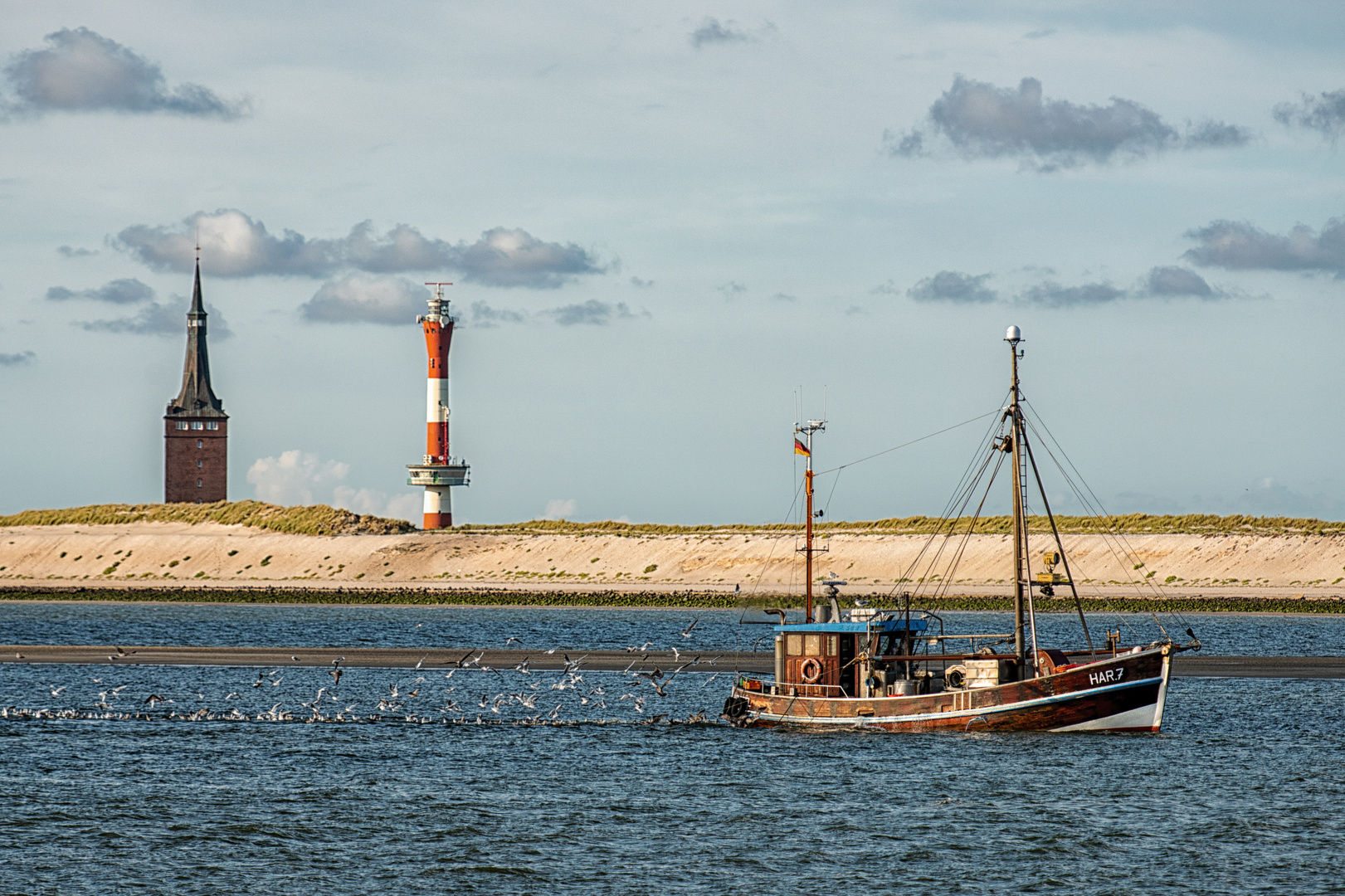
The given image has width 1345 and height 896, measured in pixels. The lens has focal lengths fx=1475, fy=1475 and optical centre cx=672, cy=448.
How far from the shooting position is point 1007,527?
130 metres

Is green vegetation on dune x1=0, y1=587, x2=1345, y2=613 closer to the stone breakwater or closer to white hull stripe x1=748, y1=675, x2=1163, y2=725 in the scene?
the stone breakwater

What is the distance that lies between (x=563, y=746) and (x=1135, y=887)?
1966cm

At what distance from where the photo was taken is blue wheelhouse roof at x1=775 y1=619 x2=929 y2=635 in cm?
4378

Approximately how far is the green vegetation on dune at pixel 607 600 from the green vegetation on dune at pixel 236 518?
81.2ft

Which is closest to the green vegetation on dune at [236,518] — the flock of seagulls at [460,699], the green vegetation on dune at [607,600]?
the green vegetation on dune at [607,600]

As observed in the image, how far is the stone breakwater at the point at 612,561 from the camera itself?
4333 inches

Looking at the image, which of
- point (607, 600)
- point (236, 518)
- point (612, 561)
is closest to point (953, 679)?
point (607, 600)

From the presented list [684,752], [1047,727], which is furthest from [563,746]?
[1047,727]

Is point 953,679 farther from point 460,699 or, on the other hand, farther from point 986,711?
point 460,699

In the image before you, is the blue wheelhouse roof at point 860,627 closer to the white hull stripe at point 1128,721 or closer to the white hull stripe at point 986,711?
the white hull stripe at point 986,711

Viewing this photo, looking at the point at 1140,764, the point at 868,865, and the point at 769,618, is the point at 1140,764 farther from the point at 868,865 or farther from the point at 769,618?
the point at 769,618

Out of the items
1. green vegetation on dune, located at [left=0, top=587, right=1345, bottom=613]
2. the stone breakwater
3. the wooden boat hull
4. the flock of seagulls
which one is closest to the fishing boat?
the wooden boat hull

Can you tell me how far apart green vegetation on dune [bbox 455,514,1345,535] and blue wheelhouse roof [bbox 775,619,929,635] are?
2739 inches

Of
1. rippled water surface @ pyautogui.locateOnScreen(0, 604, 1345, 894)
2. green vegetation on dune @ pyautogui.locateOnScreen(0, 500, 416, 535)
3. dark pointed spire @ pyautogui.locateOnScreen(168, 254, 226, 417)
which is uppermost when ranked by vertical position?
dark pointed spire @ pyautogui.locateOnScreen(168, 254, 226, 417)
